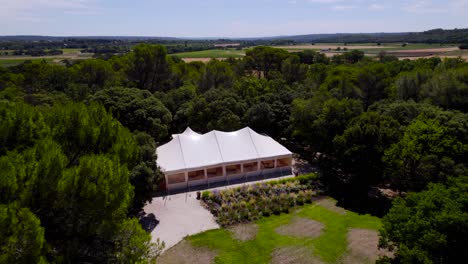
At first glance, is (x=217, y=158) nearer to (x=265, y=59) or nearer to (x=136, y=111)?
(x=136, y=111)

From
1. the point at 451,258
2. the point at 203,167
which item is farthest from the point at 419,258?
the point at 203,167

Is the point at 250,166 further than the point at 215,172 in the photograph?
Yes

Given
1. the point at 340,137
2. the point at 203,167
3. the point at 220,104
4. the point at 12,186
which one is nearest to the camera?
the point at 12,186

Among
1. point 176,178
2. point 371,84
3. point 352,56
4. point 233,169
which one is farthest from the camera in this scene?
point 352,56

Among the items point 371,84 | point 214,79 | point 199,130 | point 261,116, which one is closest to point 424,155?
point 261,116

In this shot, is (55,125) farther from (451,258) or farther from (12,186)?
(451,258)

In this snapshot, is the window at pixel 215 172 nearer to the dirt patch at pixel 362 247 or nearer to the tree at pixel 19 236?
the dirt patch at pixel 362 247

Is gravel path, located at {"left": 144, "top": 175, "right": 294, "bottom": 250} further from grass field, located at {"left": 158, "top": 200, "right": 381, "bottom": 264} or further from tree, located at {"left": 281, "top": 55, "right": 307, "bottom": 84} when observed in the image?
tree, located at {"left": 281, "top": 55, "right": 307, "bottom": 84}

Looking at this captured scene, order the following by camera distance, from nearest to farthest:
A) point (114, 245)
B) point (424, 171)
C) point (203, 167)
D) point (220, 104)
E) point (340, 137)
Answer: point (114, 245), point (424, 171), point (340, 137), point (203, 167), point (220, 104)
